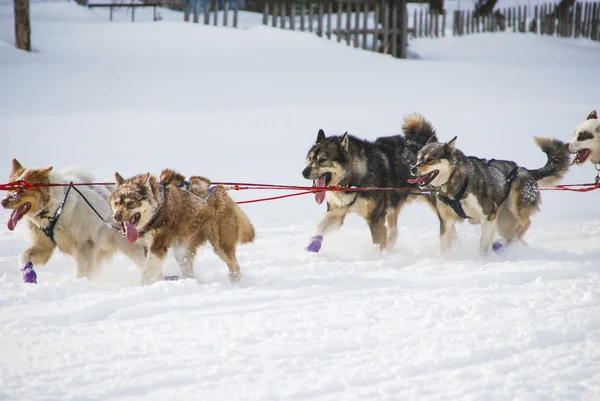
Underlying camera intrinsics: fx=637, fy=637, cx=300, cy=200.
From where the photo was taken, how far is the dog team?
13.1ft

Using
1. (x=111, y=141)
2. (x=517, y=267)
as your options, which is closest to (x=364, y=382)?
(x=517, y=267)

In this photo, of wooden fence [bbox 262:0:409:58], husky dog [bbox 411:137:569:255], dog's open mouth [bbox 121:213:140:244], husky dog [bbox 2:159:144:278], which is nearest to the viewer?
dog's open mouth [bbox 121:213:140:244]

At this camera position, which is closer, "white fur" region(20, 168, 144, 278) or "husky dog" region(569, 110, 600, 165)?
"white fur" region(20, 168, 144, 278)

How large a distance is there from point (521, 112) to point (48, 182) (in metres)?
8.58

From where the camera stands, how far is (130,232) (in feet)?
12.5

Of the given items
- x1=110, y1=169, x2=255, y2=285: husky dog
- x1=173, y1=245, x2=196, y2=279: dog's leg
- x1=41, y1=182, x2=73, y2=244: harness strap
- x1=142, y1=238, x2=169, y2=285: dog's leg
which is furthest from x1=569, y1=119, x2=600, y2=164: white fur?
x1=41, y1=182, x2=73, y2=244: harness strap

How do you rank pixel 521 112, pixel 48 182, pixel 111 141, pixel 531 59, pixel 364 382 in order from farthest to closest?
1. pixel 531 59
2. pixel 521 112
3. pixel 111 141
4. pixel 48 182
5. pixel 364 382

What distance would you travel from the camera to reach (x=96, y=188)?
445cm

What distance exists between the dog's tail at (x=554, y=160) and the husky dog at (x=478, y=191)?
0.28 meters

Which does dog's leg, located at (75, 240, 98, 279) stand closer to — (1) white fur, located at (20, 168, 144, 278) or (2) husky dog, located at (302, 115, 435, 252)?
(1) white fur, located at (20, 168, 144, 278)

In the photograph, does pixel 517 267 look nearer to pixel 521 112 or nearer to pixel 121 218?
pixel 121 218

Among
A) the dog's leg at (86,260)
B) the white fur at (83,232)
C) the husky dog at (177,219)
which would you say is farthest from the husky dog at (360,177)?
the dog's leg at (86,260)

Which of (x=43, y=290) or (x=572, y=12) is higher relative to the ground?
(x=572, y=12)

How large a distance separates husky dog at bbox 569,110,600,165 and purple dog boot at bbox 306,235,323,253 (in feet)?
7.69
